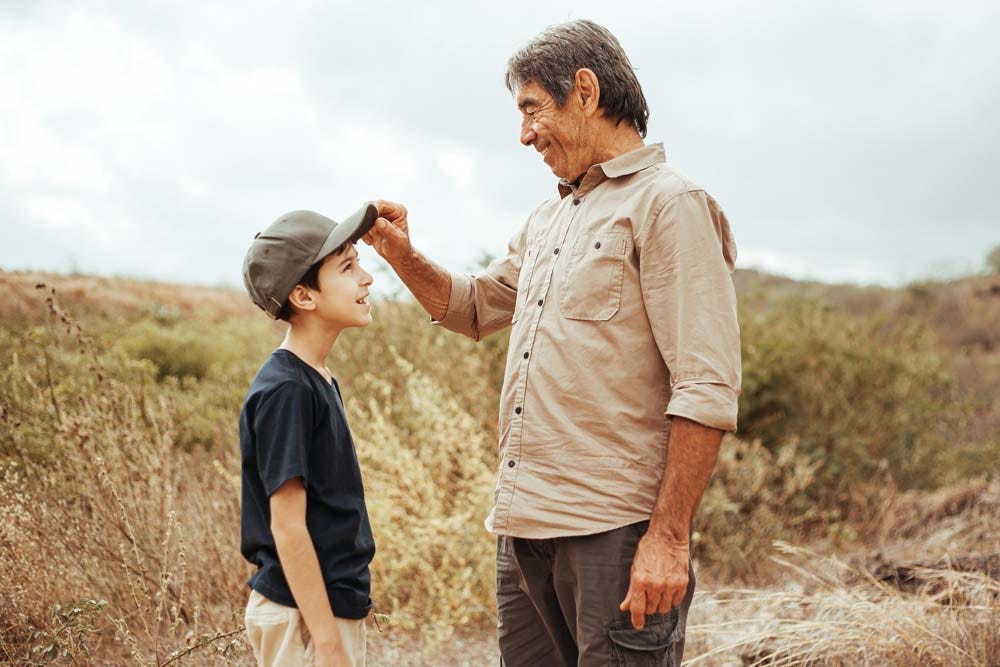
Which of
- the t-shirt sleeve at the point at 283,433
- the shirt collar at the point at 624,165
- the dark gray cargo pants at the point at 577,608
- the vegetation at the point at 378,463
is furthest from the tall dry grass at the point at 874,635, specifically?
the t-shirt sleeve at the point at 283,433

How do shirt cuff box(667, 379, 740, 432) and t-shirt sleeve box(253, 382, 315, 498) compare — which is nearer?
t-shirt sleeve box(253, 382, 315, 498)

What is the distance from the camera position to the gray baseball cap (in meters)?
2.04

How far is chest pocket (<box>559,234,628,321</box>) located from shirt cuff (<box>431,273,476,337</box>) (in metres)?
0.54

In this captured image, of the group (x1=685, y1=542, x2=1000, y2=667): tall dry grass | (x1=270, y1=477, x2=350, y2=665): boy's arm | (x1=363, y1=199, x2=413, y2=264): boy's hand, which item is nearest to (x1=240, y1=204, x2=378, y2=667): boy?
(x1=270, y1=477, x2=350, y2=665): boy's arm

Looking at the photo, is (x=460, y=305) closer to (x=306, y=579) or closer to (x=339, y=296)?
(x=339, y=296)

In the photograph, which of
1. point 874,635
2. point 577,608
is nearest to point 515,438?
point 577,608

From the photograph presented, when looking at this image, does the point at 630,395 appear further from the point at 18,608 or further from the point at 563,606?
the point at 18,608

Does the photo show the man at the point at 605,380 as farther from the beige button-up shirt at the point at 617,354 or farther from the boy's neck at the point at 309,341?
the boy's neck at the point at 309,341

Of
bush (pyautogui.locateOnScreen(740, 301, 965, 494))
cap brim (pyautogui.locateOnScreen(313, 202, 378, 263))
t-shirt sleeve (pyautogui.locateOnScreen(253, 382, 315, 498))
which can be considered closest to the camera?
t-shirt sleeve (pyautogui.locateOnScreen(253, 382, 315, 498))

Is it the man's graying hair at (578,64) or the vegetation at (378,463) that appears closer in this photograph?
the man's graying hair at (578,64)

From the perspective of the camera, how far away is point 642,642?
6.86ft

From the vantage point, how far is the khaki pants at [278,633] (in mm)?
1912

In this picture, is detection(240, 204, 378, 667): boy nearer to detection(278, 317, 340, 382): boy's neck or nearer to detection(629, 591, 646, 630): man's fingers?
detection(278, 317, 340, 382): boy's neck

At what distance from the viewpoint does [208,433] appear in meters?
5.64
